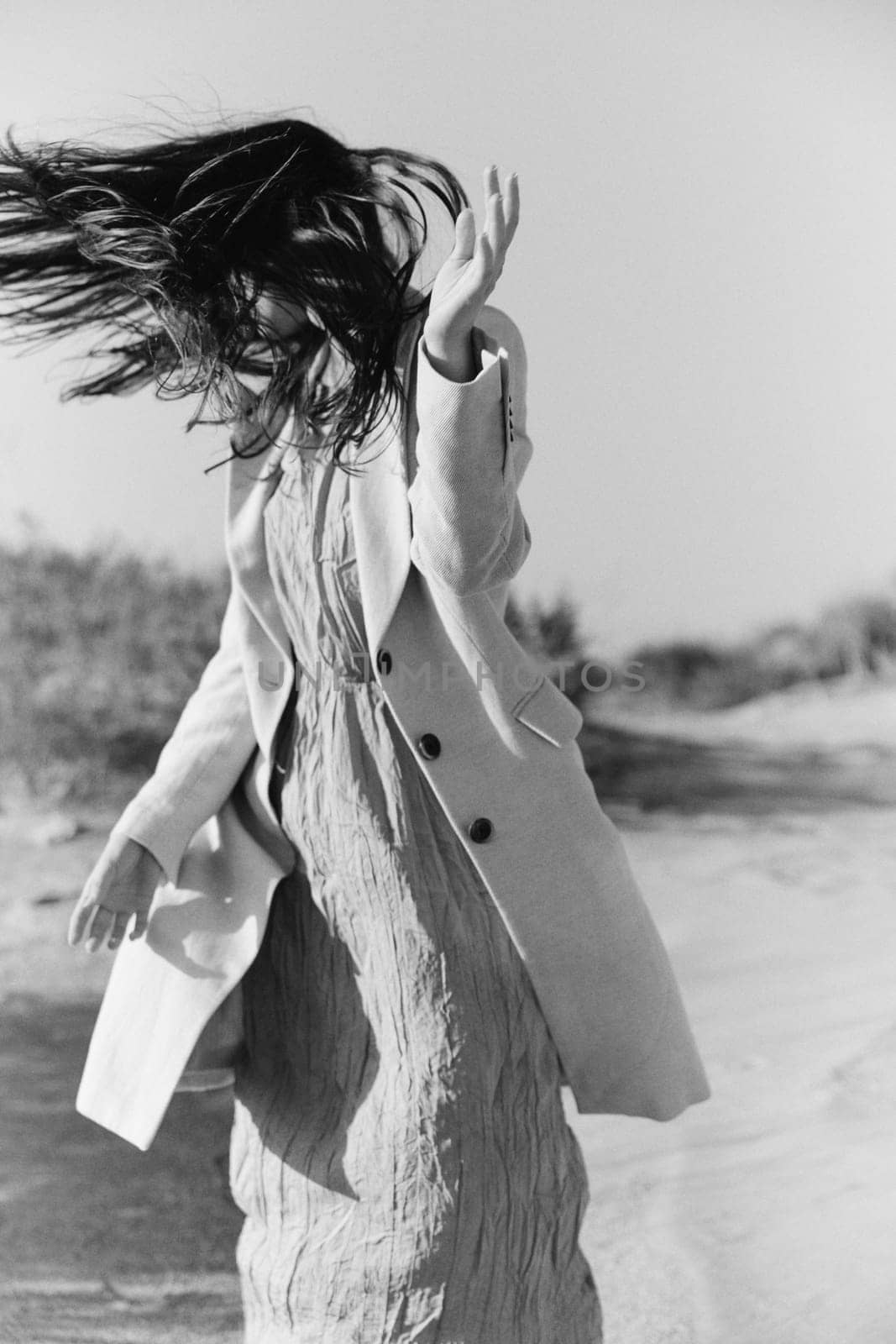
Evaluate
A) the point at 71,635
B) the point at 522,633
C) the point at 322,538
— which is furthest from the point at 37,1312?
the point at 322,538

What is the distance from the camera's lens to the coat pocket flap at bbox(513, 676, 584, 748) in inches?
47.4

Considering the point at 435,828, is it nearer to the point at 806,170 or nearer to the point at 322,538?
the point at 322,538

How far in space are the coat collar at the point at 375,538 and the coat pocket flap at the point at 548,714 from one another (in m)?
0.15

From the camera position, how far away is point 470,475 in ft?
3.34

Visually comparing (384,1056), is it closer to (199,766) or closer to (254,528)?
(199,766)

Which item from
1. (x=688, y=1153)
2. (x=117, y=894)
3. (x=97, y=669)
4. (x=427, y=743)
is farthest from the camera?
(x=97, y=669)

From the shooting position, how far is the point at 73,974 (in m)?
2.44

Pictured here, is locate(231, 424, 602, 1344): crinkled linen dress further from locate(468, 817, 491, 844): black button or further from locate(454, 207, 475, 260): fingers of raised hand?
locate(454, 207, 475, 260): fingers of raised hand

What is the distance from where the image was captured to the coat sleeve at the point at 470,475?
1.00 meters

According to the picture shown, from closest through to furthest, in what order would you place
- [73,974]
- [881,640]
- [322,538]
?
[322,538]
[73,974]
[881,640]

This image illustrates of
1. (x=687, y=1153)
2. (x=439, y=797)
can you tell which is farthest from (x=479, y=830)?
(x=687, y=1153)

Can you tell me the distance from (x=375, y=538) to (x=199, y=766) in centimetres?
31

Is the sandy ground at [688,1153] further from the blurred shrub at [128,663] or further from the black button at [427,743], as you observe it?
the black button at [427,743]

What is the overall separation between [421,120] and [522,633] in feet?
2.95
